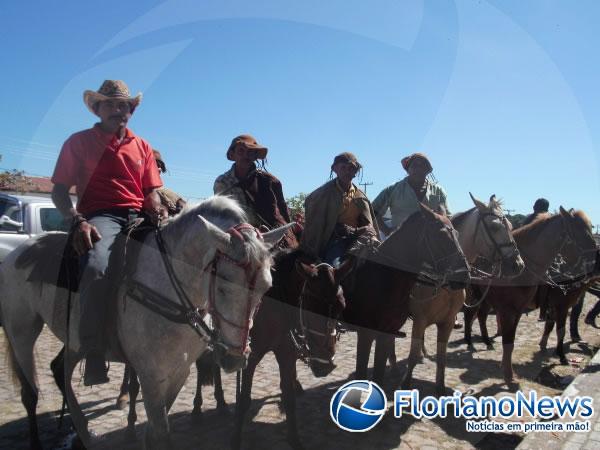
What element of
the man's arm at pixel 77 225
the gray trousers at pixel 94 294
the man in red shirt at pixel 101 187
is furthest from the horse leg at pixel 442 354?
the man's arm at pixel 77 225

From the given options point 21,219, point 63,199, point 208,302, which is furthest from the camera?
point 21,219

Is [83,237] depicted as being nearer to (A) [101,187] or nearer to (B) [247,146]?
(A) [101,187]

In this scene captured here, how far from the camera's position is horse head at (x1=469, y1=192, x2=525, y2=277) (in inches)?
242

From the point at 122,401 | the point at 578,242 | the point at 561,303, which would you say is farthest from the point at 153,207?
the point at 561,303

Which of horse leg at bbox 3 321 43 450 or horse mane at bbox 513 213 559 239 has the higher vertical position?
horse mane at bbox 513 213 559 239

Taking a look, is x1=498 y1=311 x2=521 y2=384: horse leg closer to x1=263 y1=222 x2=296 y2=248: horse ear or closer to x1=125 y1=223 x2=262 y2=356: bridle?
x1=263 y1=222 x2=296 y2=248: horse ear

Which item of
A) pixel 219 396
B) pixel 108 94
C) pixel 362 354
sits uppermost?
pixel 108 94

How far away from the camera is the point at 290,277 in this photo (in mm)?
4215

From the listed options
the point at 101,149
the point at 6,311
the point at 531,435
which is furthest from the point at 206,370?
the point at 531,435

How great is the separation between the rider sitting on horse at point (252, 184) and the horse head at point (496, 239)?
304 centimetres

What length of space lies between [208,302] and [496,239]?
4.75 m

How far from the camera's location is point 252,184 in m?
5.07

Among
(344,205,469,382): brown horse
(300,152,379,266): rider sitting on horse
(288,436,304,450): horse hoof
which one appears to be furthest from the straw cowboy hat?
(288,436,304,450): horse hoof

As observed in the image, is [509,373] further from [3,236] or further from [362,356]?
[3,236]
